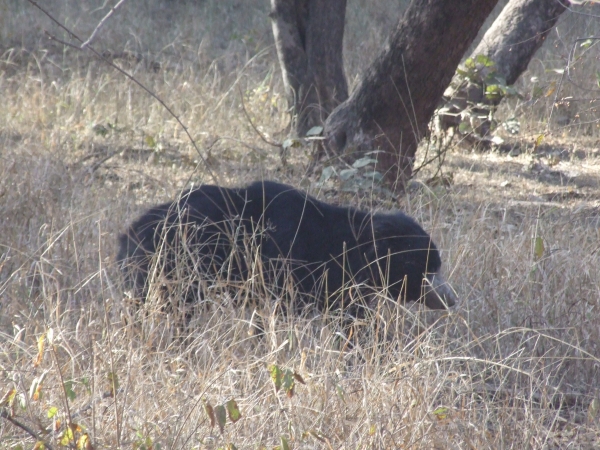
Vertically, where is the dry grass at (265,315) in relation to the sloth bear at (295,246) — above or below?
below

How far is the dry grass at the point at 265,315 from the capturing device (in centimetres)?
265

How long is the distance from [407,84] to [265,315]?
289 cm

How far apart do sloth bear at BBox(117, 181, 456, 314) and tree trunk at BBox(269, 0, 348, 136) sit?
12.0 feet

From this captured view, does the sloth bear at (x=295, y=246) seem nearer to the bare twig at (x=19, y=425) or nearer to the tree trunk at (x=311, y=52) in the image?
the bare twig at (x=19, y=425)

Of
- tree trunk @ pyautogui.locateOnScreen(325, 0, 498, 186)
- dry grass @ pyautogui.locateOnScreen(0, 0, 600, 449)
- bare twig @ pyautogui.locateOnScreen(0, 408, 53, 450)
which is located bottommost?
dry grass @ pyautogui.locateOnScreen(0, 0, 600, 449)

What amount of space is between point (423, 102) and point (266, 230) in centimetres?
255

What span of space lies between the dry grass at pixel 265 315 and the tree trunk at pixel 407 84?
42 cm

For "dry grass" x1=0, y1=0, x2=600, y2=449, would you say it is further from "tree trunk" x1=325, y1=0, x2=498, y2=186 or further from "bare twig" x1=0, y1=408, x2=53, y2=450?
"tree trunk" x1=325, y1=0, x2=498, y2=186

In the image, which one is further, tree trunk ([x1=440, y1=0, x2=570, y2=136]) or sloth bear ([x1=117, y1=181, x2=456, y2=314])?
tree trunk ([x1=440, y1=0, x2=570, y2=136])

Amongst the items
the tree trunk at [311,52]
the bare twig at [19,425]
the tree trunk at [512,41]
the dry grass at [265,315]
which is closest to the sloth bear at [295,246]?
the dry grass at [265,315]

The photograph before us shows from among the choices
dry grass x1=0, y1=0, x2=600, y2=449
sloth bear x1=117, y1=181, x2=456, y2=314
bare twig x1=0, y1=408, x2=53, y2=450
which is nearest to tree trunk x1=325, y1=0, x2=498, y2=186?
dry grass x1=0, y1=0, x2=600, y2=449

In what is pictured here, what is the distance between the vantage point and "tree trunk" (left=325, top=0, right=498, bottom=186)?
5.51 m

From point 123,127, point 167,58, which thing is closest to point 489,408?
point 123,127

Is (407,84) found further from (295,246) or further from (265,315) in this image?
(265,315)
